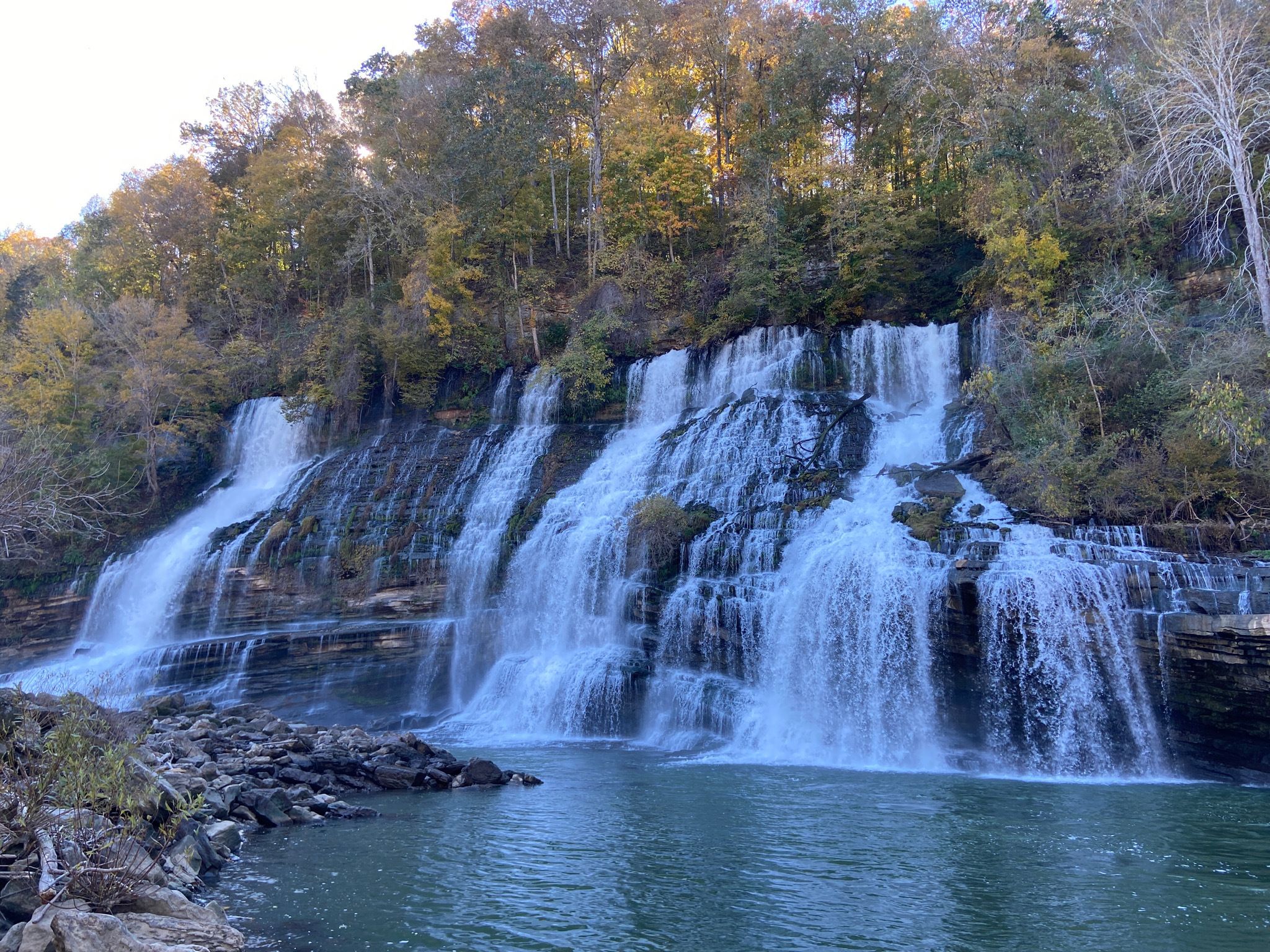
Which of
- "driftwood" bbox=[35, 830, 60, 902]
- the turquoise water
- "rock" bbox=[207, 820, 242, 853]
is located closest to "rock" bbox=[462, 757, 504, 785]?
the turquoise water

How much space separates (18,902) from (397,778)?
836cm

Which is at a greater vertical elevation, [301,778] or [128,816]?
[128,816]

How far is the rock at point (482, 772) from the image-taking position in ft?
49.9

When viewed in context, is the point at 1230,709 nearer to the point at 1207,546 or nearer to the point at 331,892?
the point at 1207,546

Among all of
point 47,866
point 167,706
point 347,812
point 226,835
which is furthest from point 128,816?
point 167,706

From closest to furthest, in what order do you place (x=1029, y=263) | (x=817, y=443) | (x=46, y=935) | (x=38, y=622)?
(x=46, y=935)
(x=1029, y=263)
(x=817, y=443)
(x=38, y=622)

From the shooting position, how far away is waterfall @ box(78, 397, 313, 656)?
92.9 ft

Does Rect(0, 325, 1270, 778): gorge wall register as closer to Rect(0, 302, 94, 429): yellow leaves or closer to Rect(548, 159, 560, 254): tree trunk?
Rect(0, 302, 94, 429): yellow leaves

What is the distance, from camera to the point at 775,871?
9875mm

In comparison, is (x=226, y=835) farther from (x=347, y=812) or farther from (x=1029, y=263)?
(x=1029, y=263)

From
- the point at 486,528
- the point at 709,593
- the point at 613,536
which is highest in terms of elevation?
the point at 486,528

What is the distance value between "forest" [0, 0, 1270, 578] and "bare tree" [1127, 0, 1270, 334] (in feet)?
0.42

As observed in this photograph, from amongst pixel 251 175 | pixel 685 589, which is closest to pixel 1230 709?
pixel 685 589

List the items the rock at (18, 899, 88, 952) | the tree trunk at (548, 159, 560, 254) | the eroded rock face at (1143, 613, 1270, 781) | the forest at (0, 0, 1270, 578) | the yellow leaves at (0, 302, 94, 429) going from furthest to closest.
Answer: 1. the tree trunk at (548, 159, 560, 254)
2. the yellow leaves at (0, 302, 94, 429)
3. the forest at (0, 0, 1270, 578)
4. the eroded rock face at (1143, 613, 1270, 781)
5. the rock at (18, 899, 88, 952)
